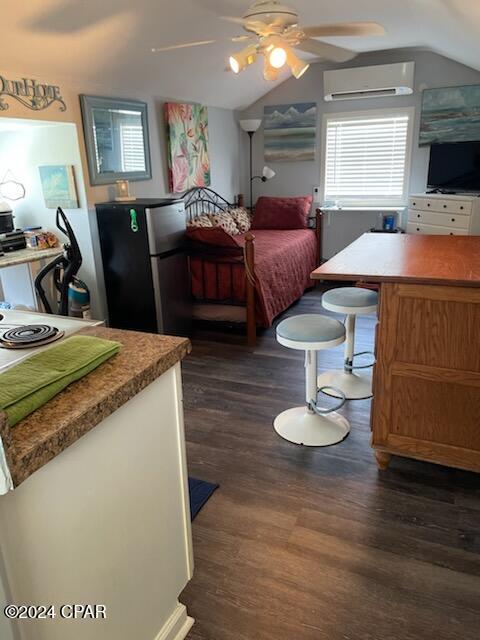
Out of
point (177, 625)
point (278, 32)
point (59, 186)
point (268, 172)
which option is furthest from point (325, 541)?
point (268, 172)

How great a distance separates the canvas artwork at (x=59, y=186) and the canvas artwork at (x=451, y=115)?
3790mm

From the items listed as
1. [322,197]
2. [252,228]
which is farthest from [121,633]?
[322,197]

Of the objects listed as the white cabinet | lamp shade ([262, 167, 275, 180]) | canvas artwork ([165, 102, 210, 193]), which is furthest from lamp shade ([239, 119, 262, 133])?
the white cabinet

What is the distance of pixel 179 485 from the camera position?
4.79ft

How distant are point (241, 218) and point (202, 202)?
19.7 inches

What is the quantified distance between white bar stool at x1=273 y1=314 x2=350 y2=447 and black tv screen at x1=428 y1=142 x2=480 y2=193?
3147 mm

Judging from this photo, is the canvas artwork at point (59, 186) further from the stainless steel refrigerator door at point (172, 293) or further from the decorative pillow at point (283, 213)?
the decorative pillow at point (283, 213)

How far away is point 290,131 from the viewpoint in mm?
5836

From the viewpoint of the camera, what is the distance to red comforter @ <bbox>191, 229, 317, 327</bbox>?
4027 mm

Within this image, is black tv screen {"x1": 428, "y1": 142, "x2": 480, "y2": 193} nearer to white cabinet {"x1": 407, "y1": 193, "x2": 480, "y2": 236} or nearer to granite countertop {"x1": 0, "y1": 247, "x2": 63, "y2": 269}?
white cabinet {"x1": 407, "y1": 193, "x2": 480, "y2": 236}

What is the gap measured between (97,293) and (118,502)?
298 centimetres

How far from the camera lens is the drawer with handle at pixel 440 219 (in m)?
4.72

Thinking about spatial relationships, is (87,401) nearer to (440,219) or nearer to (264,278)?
(264,278)

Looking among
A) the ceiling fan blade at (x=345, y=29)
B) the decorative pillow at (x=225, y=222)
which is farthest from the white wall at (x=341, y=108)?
the ceiling fan blade at (x=345, y=29)
